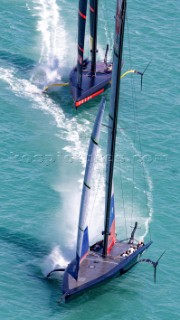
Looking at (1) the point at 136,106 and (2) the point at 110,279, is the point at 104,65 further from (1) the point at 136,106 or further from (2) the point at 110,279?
(2) the point at 110,279

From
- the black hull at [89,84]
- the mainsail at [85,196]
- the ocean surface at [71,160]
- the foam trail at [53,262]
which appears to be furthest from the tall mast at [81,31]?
the mainsail at [85,196]

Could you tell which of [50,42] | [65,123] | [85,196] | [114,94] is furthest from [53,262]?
[50,42]

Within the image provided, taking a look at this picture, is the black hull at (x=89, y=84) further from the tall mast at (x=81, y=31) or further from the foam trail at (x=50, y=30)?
the foam trail at (x=50, y=30)

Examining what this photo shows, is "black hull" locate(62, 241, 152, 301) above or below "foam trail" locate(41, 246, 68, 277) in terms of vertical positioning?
above

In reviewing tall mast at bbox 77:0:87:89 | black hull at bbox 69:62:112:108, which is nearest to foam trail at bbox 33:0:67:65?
black hull at bbox 69:62:112:108

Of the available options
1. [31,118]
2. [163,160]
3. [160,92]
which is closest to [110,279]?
[163,160]

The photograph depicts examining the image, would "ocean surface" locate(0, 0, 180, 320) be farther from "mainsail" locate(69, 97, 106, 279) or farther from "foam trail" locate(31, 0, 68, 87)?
"mainsail" locate(69, 97, 106, 279)

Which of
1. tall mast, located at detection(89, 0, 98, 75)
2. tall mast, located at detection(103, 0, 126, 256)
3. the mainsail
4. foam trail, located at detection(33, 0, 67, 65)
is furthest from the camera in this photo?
foam trail, located at detection(33, 0, 67, 65)

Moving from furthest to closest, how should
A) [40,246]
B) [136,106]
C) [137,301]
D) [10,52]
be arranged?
1. [10,52]
2. [136,106]
3. [40,246]
4. [137,301]
